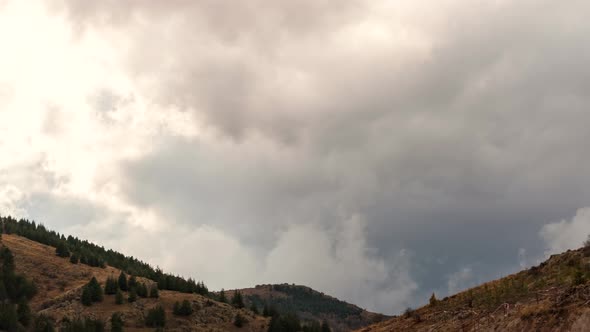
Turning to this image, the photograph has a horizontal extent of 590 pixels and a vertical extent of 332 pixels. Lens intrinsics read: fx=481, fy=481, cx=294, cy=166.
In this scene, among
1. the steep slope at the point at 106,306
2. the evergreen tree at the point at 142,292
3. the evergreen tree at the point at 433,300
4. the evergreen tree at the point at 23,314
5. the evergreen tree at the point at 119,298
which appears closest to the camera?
the evergreen tree at the point at 433,300

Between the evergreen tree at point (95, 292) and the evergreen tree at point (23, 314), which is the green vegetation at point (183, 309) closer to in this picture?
the evergreen tree at point (95, 292)

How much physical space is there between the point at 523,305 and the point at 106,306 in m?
137

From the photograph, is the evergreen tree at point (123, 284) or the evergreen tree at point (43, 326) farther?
the evergreen tree at point (123, 284)

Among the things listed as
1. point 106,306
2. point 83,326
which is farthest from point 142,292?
point 83,326

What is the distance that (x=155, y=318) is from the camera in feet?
448

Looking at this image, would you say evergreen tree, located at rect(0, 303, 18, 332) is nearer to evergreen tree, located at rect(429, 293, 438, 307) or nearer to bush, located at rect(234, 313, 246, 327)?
bush, located at rect(234, 313, 246, 327)

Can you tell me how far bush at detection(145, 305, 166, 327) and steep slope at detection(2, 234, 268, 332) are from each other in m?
1.78

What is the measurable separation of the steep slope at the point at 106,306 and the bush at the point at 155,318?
178 centimetres

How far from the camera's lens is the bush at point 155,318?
136 m

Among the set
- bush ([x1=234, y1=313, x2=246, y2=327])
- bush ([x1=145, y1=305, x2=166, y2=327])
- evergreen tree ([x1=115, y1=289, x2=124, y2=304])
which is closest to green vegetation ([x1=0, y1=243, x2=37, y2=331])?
evergreen tree ([x1=115, y1=289, x2=124, y2=304])

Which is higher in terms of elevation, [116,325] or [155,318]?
[155,318]

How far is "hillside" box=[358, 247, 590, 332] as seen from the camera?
30375 millimetres

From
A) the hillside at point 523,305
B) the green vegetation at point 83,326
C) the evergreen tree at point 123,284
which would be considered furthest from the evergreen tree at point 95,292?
the hillside at point 523,305

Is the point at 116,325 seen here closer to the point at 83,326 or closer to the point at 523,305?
the point at 83,326
